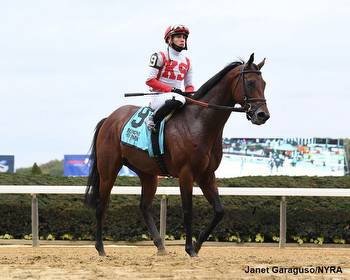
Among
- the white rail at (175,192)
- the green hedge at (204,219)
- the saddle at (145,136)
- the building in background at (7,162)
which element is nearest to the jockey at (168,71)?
the saddle at (145,136)

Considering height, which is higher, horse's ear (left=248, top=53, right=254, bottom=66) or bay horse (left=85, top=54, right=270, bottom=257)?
horse's ear (left=248, top=53, right=254, bottom=66)

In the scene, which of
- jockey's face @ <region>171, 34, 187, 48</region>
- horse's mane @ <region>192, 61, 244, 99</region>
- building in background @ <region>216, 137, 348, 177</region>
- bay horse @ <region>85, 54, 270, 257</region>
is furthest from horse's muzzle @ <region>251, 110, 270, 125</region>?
building in background @ <region>216, 137, 348, 177</region>

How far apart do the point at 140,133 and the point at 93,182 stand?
4.15 ft

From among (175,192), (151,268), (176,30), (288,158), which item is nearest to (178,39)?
(176,30)

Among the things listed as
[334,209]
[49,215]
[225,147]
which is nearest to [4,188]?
[49,215]

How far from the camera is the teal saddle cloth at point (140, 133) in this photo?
27.8 ft

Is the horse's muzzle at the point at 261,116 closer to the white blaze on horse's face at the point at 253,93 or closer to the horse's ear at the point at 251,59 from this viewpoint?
the white blaze on horse's face at the point at 253,93

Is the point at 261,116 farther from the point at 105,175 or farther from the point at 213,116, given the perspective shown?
the point at 105,175

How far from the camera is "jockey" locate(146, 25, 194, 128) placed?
8297mm

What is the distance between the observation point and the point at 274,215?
12.1 meters

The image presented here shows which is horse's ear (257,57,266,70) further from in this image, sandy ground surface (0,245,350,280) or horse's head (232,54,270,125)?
sandy ground surface (0,245,350,280)

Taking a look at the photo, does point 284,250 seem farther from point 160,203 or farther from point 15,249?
point 15,249

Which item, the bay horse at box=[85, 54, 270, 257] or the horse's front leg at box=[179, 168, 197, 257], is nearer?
the bay horse at box=[85, 54, 270, 257]

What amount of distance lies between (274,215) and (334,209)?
0.93 metres
